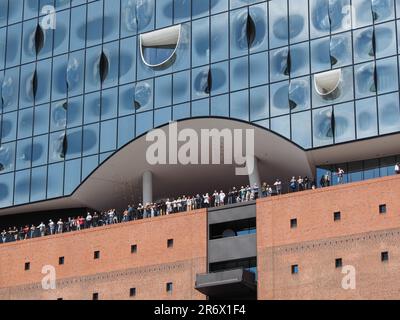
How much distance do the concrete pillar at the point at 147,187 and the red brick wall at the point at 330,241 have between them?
27.0 feet

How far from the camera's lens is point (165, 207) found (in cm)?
4834

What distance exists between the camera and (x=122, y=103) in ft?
170

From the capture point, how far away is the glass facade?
45812mm

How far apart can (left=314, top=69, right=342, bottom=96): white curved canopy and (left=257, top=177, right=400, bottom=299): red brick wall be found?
17.0 feet

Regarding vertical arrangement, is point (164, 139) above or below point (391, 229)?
above

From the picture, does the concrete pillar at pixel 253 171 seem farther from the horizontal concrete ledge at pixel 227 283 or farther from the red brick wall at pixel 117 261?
the horizontal concrete ledge at pixel 227 283

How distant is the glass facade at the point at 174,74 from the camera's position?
150 feet

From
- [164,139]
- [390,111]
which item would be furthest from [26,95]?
[390,111]

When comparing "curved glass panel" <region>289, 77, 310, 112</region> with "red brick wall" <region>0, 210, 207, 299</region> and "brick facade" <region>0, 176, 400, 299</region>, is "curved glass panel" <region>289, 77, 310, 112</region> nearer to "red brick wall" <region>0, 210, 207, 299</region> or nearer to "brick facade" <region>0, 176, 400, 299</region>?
"brick facade" <region>0, 176, 400, 299</region>

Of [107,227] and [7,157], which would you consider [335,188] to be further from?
[7,157]

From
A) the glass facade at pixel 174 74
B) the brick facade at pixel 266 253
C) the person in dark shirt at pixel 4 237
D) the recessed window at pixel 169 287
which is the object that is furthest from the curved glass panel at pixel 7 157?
the recessed window at pixel 169 287

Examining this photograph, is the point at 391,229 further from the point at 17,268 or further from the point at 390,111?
the point at 17,268

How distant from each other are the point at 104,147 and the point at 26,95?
6490 mm

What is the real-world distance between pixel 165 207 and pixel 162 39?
859cm
